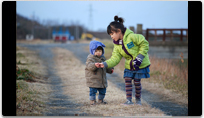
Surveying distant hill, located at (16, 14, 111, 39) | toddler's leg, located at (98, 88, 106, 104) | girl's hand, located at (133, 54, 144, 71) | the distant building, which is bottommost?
toddler's leg, located at (98, 88, 106, 104)

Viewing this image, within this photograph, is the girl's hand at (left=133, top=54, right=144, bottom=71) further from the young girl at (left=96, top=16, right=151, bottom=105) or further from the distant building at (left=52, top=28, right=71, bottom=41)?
the distant building at (left=52, top=28, right=71, bottom=41)

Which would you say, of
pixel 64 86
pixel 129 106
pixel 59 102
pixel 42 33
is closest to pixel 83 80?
pixel 64 86

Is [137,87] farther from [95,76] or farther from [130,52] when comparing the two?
[95,76]

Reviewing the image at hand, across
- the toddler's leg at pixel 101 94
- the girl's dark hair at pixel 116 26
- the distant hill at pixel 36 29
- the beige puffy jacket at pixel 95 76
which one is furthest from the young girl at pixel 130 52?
the distant hill at pixel 36 29

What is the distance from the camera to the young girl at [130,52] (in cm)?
507

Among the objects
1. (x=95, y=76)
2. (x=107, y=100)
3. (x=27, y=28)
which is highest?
(x=27, y=28)

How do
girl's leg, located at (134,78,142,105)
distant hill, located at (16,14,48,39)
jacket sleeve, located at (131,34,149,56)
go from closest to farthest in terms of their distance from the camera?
jacket sleeve, located at (131,34,149,56), girl's leg, located at (134,78,142,105), distant hill, located at (16,14,48,39)

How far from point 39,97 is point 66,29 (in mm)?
40217

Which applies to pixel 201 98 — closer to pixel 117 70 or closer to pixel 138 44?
pixel 138 44

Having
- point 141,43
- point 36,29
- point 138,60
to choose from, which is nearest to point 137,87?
point 138,60

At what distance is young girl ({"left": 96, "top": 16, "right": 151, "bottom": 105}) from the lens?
16.6ft

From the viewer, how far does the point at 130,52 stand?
511 centimetres

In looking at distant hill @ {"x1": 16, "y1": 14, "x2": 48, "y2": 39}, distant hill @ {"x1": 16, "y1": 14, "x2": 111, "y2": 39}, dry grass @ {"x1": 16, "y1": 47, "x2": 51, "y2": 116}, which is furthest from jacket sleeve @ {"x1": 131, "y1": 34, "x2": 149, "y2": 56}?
distant hill @ {"x1": 16, "y1": 14, "x2": 48, "y2": 39}

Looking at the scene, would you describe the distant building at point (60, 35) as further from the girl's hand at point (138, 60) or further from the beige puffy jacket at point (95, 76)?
the girl's hand at point (138, 60)
